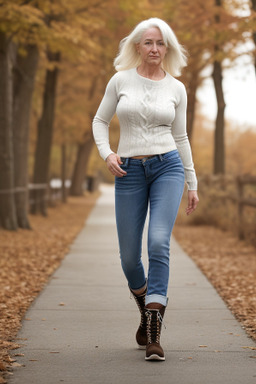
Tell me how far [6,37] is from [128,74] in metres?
10.1

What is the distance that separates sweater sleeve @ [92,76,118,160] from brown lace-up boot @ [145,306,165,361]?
1055 millimetres

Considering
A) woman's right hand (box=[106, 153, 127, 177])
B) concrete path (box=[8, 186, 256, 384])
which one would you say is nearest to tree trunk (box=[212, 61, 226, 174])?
concrete path (box=[8, 186, 256, 384])

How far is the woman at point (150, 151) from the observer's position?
15.5ft

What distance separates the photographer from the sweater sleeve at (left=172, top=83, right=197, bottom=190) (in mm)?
4945

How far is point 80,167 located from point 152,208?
35623 millimetres

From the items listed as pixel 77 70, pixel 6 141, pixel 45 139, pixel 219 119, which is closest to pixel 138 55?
pixel 6 141

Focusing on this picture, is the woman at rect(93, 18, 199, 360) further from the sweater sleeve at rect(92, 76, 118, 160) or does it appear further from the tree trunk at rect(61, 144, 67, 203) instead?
the tree trunk at rect(61, 144, 67, 203)

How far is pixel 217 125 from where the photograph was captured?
22.3 metres

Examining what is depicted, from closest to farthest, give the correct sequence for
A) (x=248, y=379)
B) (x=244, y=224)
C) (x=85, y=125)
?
1. (x=248, y=379)
2. (x=244, y=224)
3. (x=85, y=125)

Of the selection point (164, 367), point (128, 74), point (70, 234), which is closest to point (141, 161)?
point (128, 74)

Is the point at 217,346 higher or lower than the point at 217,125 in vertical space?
lower

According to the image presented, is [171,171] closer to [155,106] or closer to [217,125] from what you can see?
[155,106]

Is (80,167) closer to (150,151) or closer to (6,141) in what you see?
(6,141)

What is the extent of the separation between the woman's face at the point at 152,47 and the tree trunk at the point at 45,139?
1698 centimetres
